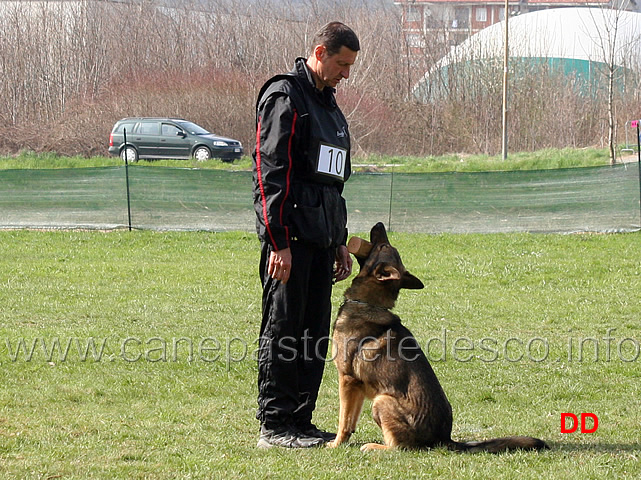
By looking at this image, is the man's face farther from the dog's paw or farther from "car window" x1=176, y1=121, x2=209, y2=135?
"car window" x1=176, y1=121, x2=209, y2=135

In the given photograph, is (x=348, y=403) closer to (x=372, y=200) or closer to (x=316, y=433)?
(x=316, y=433)

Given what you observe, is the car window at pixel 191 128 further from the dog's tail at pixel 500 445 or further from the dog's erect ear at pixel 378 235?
the dog's tail at pixel 500 445

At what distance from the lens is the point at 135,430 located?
470cm

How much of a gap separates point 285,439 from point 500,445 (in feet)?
3.77

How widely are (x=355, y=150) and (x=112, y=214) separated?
18.9 m

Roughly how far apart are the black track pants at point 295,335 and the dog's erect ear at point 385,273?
268 mm

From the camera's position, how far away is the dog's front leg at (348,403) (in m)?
4.31

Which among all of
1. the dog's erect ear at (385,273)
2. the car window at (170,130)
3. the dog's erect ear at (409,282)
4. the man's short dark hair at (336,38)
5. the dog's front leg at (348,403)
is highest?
the car window at (170,130)

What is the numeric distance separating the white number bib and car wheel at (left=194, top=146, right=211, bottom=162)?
71.0 feet

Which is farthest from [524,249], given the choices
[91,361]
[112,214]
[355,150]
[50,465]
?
[355,150]

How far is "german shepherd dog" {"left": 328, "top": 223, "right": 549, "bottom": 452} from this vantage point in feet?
13.4

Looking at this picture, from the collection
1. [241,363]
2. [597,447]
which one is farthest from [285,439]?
[241,363]

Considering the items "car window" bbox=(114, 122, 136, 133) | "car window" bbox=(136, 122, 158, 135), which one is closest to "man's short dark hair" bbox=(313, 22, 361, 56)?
"car window" bbox=(136, 122, 158, 135)

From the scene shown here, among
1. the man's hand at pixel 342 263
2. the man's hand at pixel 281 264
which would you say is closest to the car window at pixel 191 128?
the man's hand at pixel 342 263
